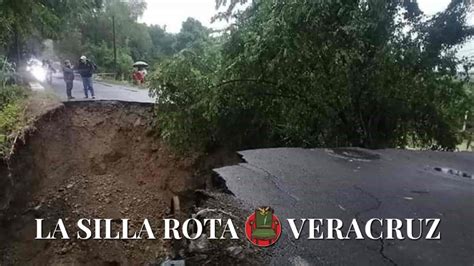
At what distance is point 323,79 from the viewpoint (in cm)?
692

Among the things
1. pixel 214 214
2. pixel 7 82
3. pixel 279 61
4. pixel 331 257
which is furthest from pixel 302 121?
pixel 7 82

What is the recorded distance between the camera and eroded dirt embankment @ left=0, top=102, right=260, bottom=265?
745 centimetres

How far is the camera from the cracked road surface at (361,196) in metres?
2.13

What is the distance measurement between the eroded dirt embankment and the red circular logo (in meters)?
4.75

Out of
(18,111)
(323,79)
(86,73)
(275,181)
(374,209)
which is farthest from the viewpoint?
(86,73)

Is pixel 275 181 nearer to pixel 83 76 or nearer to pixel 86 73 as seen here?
pixel 86 73

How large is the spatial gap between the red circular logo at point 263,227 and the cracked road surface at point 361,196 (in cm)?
5

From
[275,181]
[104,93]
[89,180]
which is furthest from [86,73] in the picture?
[275,181]

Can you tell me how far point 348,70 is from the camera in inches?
257

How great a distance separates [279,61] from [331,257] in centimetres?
499

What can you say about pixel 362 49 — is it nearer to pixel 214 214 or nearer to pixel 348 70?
pixel 348 70

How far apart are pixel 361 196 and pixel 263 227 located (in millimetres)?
1065

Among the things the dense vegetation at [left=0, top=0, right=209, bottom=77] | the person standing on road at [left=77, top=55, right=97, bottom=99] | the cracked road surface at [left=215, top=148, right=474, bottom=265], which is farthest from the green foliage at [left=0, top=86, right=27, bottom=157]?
the cracked road surface at [left=215, top=148, right=474, bottom=265]

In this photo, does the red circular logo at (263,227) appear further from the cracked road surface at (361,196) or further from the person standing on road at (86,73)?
the person standing on road at (86,73)
